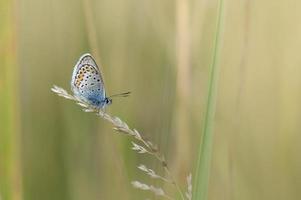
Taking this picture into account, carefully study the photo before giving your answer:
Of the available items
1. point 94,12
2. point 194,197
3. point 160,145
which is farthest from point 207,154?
point 94,12

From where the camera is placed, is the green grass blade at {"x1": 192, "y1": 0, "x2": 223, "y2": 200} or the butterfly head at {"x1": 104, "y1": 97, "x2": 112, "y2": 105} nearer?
the green grass blade at {"x1": 192, "y1": 0, "x2": 223, "y2": 200}

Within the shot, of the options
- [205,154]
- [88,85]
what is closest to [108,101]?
[88,85]

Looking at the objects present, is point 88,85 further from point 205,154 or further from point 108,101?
point 205,154

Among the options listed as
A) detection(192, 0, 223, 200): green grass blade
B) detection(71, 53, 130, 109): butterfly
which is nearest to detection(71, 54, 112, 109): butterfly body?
detection(71, 53, 130, 109): butterfly

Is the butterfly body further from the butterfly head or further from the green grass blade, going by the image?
the green grass blade

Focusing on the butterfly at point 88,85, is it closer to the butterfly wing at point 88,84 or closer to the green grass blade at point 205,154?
the butterfly wing at point 88,84

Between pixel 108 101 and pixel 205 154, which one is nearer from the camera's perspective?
pixel 205 154

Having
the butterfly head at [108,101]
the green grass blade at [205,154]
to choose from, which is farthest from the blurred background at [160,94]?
the green grass blade at [205,154]

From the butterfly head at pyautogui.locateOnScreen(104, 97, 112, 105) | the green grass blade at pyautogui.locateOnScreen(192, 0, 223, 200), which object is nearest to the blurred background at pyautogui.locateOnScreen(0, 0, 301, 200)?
the butterfly head at pyautogui.locateOnScreen(104, 97, 112, 105)

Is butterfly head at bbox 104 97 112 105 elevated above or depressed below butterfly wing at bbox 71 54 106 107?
below
